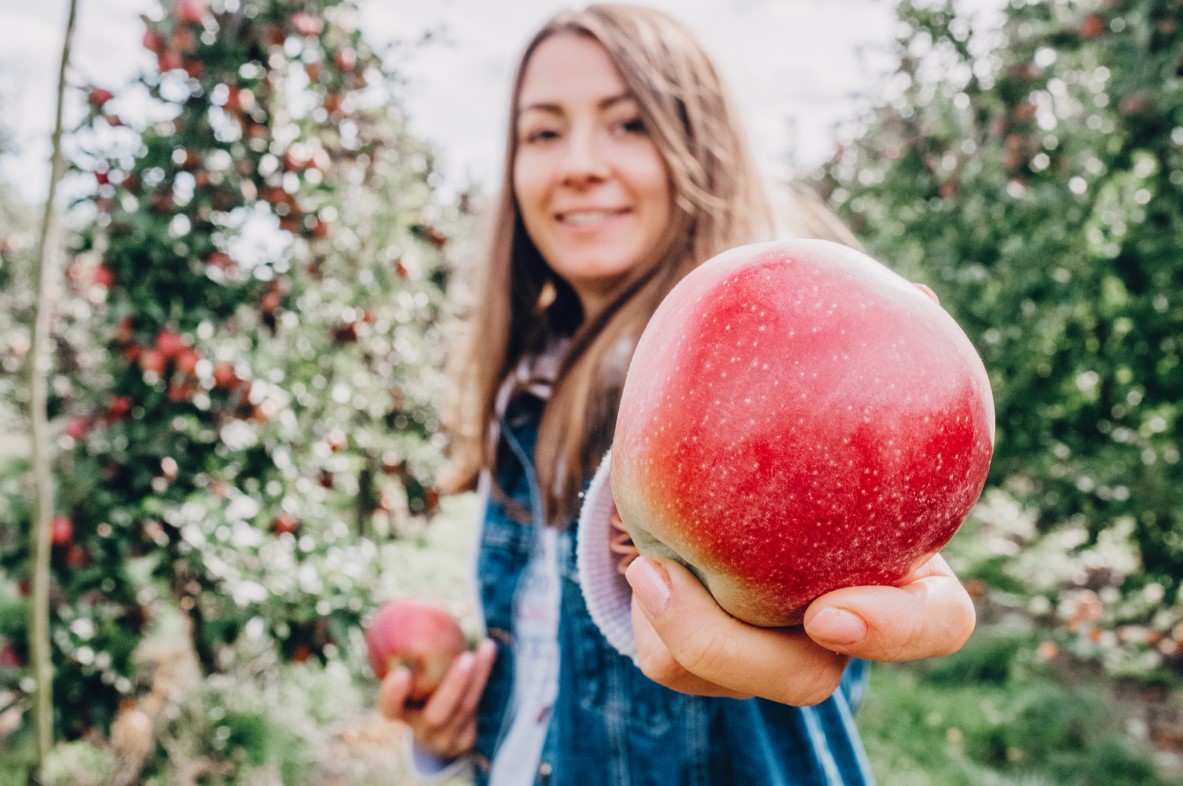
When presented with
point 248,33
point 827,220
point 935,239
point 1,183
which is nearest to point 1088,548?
point 935,239

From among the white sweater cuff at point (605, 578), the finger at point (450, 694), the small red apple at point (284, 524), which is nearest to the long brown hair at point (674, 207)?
the white sweater cuff at point (605, 578)

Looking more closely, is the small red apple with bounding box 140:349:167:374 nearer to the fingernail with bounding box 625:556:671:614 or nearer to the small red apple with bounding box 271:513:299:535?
the small red apple with bounding box 271:513:299:535

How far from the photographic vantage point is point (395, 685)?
1.67m

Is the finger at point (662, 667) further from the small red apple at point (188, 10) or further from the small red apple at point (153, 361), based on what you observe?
the small red apple at point (188, 10)

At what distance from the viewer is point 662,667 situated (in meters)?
0.83

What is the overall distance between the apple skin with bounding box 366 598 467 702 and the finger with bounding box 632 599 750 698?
107cm

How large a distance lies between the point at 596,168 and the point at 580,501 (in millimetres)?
605

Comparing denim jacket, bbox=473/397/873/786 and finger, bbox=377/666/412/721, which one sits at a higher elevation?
denim jacket, bbox=473/397/873/786

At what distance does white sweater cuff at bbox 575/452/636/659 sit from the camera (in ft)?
3.22

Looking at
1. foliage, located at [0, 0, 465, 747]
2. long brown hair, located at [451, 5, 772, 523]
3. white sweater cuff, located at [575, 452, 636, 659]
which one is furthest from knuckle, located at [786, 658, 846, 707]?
foliage, located at [0, 0, 465, 747]

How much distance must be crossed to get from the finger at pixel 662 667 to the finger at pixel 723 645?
70 mm

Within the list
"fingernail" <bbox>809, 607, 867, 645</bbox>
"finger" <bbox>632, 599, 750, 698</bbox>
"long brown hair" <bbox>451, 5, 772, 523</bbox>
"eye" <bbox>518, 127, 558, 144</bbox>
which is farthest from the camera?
"eye" <bbox>518, 127, 558, 144</bbox>

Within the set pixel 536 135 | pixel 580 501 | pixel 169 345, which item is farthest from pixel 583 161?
pixel 169 345

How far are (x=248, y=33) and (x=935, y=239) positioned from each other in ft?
10.1
